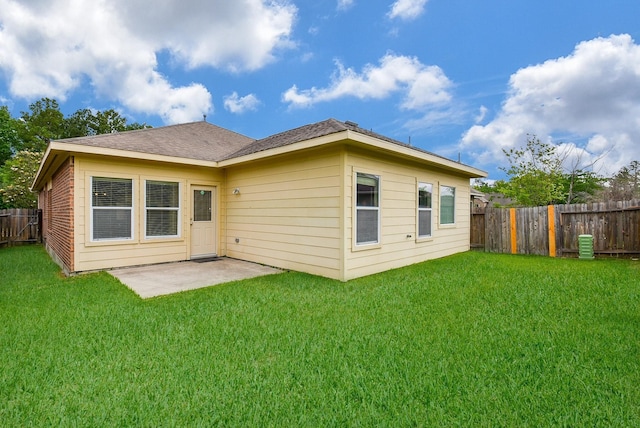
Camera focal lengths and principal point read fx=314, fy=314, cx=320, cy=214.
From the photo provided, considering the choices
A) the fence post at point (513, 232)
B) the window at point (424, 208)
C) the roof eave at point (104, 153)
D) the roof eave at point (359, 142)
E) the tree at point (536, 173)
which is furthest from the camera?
the tree at point (536, 173)

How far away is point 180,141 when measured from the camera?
8.79m

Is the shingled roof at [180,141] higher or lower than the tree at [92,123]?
lower

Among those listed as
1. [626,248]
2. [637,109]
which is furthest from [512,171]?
[626,248]

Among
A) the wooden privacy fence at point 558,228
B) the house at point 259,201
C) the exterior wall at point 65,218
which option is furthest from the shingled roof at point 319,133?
the wooden privacy fence at point 558,228


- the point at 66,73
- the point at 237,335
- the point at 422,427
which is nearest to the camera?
the point at 422,427

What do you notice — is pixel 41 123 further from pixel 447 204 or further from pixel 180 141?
pixel 447 204

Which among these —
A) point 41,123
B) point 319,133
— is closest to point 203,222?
point 319,133

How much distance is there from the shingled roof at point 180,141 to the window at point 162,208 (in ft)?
2.76

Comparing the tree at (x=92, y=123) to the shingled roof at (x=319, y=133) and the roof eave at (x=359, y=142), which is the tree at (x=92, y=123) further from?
the roof eave at (x=359, y=142)

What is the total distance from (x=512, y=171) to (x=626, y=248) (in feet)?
37.2

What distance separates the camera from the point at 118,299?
4.61 meters

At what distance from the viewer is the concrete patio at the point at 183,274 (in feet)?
17.6

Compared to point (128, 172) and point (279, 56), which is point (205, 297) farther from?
point (279, 56)

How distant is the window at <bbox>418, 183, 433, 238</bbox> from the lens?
7.99 meters
